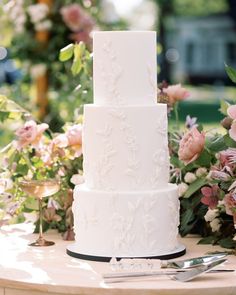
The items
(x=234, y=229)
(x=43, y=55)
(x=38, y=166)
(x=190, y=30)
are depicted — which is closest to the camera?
(x=234, y=229)

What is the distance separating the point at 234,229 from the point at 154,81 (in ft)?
1.82

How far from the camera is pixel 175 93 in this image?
10.8 ft

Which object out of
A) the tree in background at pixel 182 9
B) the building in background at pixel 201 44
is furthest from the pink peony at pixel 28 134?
the building in background at pixel 201 44

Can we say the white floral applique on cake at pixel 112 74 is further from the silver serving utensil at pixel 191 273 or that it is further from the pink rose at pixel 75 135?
the silver serving utensil at pixel 191 273

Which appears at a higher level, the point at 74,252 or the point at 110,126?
the point at 110,126

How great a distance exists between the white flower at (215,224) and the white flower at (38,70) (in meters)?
2.90

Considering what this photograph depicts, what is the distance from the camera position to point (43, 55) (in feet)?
18.8

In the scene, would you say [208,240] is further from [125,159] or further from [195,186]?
[125,159]

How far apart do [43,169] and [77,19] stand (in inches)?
87.1

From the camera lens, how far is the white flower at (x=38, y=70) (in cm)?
566

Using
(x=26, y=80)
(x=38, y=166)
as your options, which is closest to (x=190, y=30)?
(x=26, y=80)

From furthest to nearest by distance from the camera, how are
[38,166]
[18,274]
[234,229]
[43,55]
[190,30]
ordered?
1. [190,30]
2. [43,55]
3. [38,166]
4. [234,229]
5. [18,274]

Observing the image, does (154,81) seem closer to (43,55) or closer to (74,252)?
(74,252)

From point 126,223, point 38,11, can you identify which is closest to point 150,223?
point 126,223
